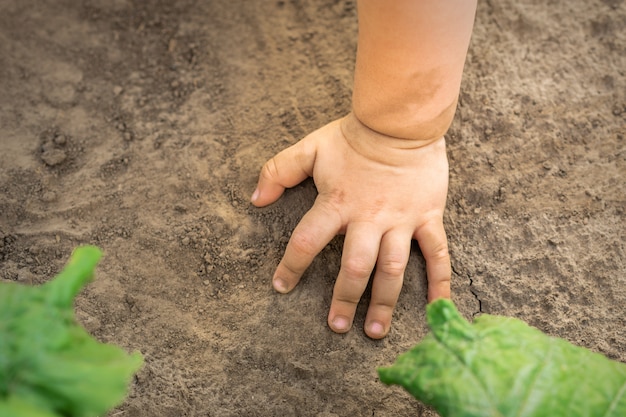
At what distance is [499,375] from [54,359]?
2.00 feet

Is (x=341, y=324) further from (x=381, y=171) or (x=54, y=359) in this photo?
(x=54, y=359)

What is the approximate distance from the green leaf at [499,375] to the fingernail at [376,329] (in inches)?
16.4

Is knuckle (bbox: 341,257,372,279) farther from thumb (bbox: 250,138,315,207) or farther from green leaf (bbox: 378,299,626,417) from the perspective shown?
green leaf (bbox: 378,299,626,417)

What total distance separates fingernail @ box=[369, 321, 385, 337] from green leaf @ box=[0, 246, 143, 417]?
26.8 inches

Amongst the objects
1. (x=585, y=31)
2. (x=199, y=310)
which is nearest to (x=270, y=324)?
(x=199, y=310)

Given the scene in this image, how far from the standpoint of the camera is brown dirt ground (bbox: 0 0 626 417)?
1342 millimetres

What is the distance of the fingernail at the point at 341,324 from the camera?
4.42ft

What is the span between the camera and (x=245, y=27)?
182 cm

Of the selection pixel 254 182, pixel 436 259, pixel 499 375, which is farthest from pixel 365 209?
pixel 499 375

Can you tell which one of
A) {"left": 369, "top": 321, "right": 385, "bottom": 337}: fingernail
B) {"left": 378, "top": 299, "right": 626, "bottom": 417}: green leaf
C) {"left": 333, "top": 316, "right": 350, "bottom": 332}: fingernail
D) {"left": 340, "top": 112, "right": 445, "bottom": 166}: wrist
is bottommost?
{"left": 369, "top": 321, "right": 385, "bottom": 337}: fingernail

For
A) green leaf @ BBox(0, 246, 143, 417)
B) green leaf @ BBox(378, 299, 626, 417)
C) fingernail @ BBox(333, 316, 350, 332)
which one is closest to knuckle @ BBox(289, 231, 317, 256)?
fingernail @ BBox(333, 316, 350, 332)

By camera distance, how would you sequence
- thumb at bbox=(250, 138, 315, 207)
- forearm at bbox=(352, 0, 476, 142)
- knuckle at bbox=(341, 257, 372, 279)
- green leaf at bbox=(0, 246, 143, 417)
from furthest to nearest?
1. thumb at bbox=(250, 138, 315, 207)
2. knuckle at bbox=(341, 257, 372, 279)
3. forearm at bbox=(352, 0, 476, 142)
4. green leaf at bbox=(0, 246, 143, 417)

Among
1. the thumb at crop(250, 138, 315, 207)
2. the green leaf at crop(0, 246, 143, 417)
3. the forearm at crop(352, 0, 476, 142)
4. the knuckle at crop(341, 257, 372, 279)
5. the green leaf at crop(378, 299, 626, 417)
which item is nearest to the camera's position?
the green leaf at crop(0, 246, 143, 417)

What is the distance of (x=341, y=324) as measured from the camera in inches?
53.1
